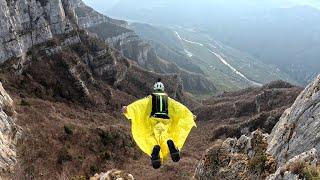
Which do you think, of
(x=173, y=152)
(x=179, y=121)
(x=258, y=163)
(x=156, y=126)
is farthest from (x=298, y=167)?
(x=258, y=163)

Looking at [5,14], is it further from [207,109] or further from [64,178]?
[207,109]

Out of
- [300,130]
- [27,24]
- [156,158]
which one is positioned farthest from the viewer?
[27,24]

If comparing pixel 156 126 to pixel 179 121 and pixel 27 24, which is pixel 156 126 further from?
pixel 27 24

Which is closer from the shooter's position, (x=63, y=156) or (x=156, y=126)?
(x=156, y=126)

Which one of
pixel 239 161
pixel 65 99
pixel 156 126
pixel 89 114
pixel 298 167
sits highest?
pixel 156 126

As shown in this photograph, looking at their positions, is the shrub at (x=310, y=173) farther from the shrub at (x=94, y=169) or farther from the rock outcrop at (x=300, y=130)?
the shrub at (x=94, y=169)
